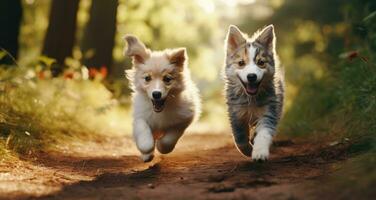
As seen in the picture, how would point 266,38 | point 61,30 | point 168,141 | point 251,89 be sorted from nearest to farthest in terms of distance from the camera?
point 251,89 → point 266,38 → point 168,141 → point 61,30

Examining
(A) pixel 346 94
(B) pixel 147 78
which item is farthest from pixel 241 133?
(A) pixel 346 94

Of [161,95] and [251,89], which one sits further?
[161,95]

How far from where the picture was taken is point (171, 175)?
20.5 feet

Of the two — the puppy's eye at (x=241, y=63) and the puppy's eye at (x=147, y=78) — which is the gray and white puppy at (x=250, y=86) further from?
the puppy's eye at (x=147, y=78)

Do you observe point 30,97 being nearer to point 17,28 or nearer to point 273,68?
point 17,28

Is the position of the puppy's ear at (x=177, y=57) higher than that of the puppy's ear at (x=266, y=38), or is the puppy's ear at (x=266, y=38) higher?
the puppy's ear at (x=266, y=38)

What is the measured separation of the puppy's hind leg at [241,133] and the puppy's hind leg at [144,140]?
924 mm

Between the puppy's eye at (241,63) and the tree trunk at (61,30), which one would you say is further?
the tree trunk at (61,30)

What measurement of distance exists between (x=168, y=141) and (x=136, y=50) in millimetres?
1221

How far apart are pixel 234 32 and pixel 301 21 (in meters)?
16.0

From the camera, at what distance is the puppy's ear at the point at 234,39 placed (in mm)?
7230

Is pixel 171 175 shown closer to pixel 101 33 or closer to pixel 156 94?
pixel 156 94

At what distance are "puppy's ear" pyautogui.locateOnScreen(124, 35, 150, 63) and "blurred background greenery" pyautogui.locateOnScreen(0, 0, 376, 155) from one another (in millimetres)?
1603

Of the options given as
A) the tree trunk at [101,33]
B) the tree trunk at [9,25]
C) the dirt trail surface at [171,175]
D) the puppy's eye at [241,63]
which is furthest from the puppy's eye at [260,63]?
the tree trunk at [101,33]
